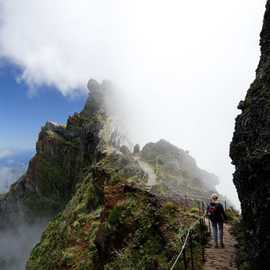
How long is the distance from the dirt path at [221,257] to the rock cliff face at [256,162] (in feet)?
7.23

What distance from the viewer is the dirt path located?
17359 millimetres

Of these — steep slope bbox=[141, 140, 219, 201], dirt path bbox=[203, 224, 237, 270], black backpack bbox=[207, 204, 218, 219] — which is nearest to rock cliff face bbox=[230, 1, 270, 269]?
dirt path bbox=[203, 224, 237, 270]

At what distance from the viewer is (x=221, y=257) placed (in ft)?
60.5

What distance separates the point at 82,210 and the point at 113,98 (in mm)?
132157

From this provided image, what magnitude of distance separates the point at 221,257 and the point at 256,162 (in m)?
6.16

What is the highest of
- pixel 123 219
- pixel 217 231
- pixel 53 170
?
pixel 53 170

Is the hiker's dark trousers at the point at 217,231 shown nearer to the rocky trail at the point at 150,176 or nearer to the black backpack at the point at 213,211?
the black backpack at the point at 213,211

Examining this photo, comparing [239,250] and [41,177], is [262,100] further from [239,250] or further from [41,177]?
[41,177]

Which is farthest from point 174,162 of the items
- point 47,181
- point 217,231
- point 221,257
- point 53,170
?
point 47,181

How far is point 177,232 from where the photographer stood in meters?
22.5

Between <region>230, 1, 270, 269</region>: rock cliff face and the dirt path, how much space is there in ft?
7.23

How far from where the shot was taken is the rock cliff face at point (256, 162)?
1377cm

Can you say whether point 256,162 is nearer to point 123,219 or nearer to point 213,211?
point 213,211

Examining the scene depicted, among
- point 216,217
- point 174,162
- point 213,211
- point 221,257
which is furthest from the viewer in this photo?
point 174,162
